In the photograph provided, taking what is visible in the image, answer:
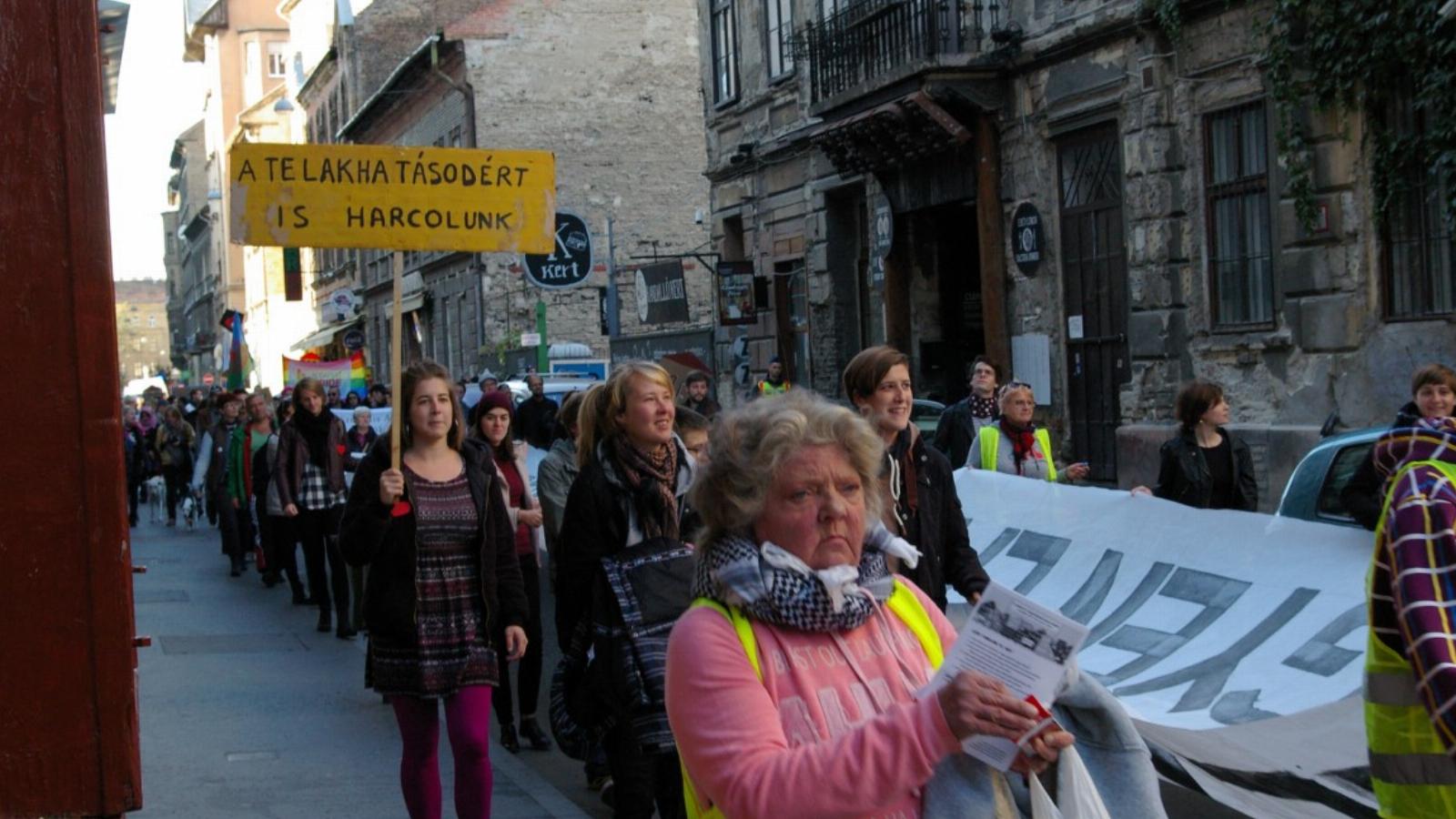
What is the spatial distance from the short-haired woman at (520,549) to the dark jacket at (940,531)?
2.88 metres

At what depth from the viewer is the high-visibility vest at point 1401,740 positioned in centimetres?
338

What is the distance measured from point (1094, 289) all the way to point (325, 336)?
4860 cm

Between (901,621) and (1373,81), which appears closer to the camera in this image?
(901,621)

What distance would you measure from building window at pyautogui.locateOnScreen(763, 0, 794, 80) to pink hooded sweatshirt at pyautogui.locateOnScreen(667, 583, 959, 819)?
23.9 meters

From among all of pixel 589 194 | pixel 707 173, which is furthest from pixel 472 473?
pixel 589 194

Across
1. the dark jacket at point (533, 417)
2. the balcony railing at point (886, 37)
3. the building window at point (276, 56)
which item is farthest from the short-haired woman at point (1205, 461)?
the building window at point (276, 56)

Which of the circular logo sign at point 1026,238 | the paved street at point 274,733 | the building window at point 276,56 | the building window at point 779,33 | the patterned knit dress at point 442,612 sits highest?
the building window at point 276,56

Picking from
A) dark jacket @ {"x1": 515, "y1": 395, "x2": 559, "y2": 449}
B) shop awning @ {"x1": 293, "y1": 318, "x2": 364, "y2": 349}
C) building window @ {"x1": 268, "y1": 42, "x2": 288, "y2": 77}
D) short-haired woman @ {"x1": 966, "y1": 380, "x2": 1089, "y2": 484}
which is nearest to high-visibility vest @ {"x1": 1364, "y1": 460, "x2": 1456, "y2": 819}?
short-haired woman @ {"x1": 966, "y1": 380, "x2": 1089, "y2": 484}

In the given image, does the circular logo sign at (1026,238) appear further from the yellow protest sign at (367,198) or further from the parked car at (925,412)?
the yellow protest sign at (367,198)

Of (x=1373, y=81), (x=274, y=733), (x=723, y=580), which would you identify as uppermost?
(x=1373, y=81)

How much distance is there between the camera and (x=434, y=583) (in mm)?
6312

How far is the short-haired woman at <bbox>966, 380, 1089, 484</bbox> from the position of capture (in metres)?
10.3

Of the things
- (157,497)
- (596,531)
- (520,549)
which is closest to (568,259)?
(157,497)

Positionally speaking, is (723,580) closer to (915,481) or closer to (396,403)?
(915,481)
